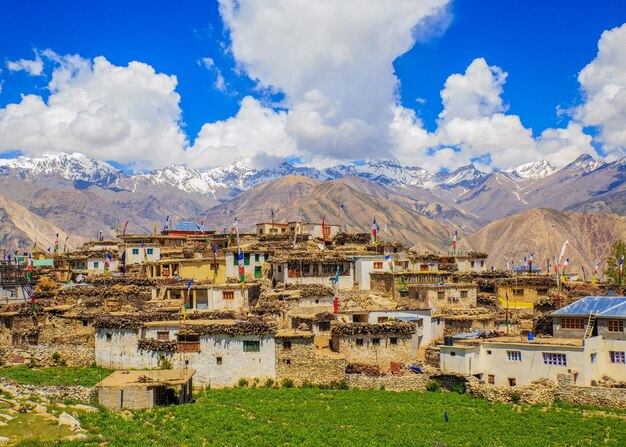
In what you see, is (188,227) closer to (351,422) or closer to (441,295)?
(441,295)

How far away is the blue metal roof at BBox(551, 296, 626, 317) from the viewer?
45.4 meters

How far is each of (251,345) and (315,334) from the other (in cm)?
574

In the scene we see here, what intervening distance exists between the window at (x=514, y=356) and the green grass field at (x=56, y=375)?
26534 mm

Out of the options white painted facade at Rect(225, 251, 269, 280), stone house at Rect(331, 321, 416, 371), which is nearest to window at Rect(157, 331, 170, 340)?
stone house at Rect(331, 321, 416, 371)

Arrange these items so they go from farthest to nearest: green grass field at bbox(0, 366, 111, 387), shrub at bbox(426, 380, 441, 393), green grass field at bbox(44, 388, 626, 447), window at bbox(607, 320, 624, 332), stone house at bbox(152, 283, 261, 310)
Result: stone house at bbox(152, 283, 261, 310), window at bbox(607, 320, 624, 332), shrub at bbox(426, 380, 441, 393), green grass field at bbox(0, 366, 111, 387), green grass field at bbox(44, 388, 626, 447)

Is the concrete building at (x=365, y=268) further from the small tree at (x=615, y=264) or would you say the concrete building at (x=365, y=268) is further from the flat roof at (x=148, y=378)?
the small tree at (x=615, y=264)

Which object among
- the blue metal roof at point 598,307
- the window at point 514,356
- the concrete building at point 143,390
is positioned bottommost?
the concrete building at point 143,390

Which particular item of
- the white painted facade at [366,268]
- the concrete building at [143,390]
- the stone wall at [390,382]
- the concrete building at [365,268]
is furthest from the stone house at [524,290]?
the concrete building at [143,390]

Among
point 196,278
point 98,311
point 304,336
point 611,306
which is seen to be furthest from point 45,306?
point 611,306

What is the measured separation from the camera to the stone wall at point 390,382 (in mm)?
43906

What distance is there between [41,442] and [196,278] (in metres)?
36.8

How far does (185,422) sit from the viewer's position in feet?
114

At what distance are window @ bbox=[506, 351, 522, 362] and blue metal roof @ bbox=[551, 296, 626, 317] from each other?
5.55 m

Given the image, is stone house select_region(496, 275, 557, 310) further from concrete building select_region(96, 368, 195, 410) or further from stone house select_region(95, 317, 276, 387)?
concrete building select_region(96, 368, 195, 410)
